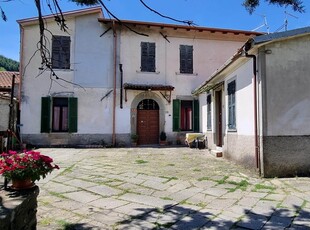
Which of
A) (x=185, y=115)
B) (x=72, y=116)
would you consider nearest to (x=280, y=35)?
(x=185, y=115)

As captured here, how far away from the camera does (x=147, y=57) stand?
1430 cm

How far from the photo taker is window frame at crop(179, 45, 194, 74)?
1466 cm

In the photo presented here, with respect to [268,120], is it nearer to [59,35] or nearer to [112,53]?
[112,53]

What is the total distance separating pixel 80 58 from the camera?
13.7 meters

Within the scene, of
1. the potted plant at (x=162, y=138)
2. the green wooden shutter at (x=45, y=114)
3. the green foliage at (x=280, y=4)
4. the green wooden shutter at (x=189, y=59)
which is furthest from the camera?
the green wooden shutter at (x=189, y=59)

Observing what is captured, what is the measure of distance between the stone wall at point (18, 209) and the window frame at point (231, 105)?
6.29 metres

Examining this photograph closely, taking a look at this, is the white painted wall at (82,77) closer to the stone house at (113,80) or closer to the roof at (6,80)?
the stone house at (113,80)

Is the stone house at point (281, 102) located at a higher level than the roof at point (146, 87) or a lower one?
lower

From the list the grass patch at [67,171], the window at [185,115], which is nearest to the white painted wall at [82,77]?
the window at [185,115]

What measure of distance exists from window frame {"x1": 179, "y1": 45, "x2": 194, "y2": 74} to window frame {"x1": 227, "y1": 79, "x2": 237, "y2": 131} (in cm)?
645

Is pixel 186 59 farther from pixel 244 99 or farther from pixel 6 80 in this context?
pixel 6 80

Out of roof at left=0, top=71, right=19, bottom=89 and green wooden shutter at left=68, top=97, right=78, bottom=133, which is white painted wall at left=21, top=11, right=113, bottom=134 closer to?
green wooden shutter at left=68, top=97, right=78, bottom=133

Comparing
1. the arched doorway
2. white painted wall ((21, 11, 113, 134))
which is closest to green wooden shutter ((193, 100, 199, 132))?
the arched doorway

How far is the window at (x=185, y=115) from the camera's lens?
14.3 metres
